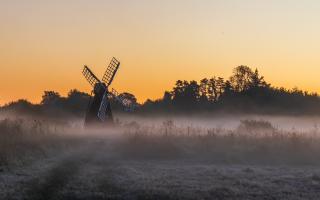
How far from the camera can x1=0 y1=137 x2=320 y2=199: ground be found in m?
21.0

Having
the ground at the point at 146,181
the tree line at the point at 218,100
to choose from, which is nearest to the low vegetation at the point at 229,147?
the ground at the point at 146,181

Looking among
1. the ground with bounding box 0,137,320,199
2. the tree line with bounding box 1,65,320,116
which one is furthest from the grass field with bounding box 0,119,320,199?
the tree line with bounding box 1,65,320,116

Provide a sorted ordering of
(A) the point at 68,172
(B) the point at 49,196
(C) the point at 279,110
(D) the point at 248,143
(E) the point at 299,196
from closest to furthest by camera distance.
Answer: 1. (B) the point at 49,196
2. (E) the point at 299,196
3. (A) the point at 68,172
4. (D) the point at 248,143
5. (C) the point at 279,110

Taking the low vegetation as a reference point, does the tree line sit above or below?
above

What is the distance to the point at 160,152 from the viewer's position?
38.3 meters

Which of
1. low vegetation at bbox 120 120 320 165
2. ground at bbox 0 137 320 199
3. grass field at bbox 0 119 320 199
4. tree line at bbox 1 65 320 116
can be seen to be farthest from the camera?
tree line at bbox 1 65 320 116

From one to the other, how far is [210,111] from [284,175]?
294 ft

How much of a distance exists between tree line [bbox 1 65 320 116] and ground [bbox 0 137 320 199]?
56577 mm

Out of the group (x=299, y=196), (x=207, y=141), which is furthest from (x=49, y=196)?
(x=207, y=141)

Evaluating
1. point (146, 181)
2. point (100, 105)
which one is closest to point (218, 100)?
point (100, 105)

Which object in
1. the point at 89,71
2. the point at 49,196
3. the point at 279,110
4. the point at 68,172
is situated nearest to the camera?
the point at 49,196

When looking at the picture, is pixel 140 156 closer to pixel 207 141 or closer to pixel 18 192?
pixel 207 141

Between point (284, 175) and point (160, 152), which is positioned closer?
point (284, 175)

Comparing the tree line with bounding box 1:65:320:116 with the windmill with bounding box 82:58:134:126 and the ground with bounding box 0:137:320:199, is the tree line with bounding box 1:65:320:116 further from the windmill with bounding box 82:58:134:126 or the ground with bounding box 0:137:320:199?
the ground with bounding box 0:137:320:199
